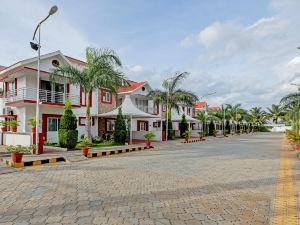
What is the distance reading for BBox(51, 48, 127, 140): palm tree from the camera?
18.4m

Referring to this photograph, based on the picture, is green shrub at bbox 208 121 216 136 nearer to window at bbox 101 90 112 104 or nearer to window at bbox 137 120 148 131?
window at bbox 137 120 148 131

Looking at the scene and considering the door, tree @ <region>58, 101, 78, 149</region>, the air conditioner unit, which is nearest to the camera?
tree @ <region>58, 101, 78, 149</region>

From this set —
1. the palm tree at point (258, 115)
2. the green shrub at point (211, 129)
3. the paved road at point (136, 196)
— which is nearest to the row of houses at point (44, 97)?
the paved road at point (136, 196)

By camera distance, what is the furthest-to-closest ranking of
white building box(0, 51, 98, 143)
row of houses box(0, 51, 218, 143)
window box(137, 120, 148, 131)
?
1. window box(137, 120, 148, 131)
2. row of houses box(0, 51, 218, 143)
3. white building box(0, 51, 98, 143)

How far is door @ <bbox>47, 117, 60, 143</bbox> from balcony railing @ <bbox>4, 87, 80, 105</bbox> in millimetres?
1604

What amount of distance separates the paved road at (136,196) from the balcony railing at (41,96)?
11.3m

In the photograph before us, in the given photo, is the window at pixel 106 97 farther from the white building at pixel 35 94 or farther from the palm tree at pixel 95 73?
the palm tree at pixel 95 73

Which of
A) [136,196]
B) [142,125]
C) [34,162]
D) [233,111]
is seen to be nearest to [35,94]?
[34,162]

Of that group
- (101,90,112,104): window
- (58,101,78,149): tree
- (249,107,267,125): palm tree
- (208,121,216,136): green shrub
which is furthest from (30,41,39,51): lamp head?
(249,107,267,125): palm tree

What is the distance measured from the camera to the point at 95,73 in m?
18.6

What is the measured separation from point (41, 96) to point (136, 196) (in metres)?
16.8

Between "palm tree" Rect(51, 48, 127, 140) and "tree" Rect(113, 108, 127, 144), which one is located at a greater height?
"palm tree" Rect(51, 48, 127, 140)

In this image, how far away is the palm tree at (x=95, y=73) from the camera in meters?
18.4

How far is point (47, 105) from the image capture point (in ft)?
67.4
